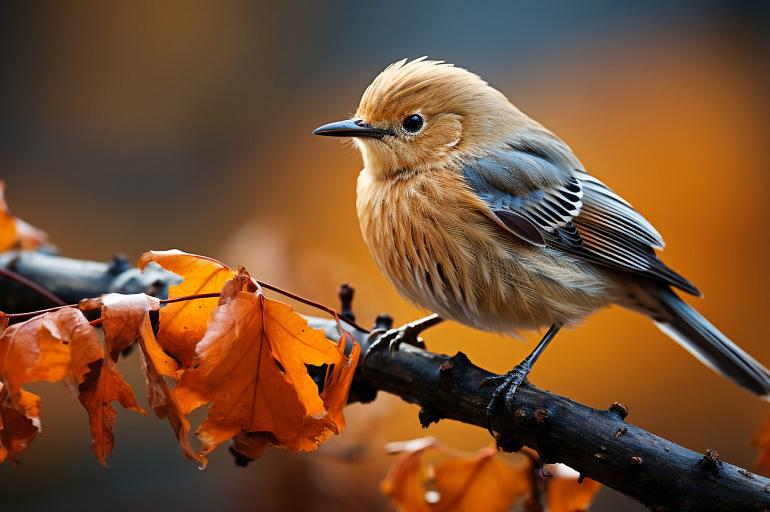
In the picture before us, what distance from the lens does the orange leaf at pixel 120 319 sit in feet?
3.74

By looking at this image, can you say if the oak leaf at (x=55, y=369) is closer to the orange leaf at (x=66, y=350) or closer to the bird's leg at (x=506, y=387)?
the orange leaf at (x=66, y=350)

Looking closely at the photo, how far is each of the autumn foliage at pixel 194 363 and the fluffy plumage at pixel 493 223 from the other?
0.68 m

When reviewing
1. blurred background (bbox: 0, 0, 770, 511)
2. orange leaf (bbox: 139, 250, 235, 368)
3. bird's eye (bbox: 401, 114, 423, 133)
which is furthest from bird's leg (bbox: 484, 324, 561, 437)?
blurred background (bbox: 0, 0, 770, 511)

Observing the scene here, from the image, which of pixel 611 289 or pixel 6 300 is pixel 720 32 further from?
pixel 6 300

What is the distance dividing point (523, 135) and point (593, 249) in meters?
0.38

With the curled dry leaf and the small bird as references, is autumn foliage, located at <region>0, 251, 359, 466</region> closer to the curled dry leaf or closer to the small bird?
the curled dry leaf

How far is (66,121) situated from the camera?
4.36 metres

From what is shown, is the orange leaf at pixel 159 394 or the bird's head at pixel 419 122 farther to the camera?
the bird's head at pixel 419 122

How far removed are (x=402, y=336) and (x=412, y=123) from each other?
590 millimetres

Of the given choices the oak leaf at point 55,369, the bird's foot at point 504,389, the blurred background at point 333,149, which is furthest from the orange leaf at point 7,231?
the bird's foot at point 504,389

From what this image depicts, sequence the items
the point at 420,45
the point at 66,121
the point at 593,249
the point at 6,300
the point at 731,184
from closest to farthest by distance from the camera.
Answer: the point at 593,249 < the point at 6,300 < the point at 731,184 < the point at 420,45 < the point at 66,121

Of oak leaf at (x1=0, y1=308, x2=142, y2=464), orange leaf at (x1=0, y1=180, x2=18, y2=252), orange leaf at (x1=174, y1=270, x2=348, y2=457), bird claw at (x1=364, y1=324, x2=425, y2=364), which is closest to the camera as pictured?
oak leaf at (x1=0, y1=308, x2=142, y2=464)

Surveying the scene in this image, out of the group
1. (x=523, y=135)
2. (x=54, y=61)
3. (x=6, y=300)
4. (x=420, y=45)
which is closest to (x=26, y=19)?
(x=54, y=61)

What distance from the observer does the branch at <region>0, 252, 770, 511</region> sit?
133cm
